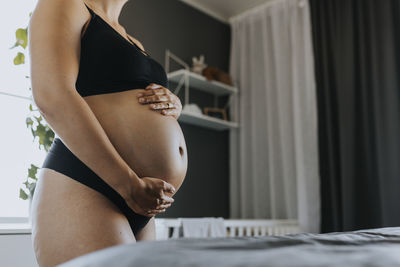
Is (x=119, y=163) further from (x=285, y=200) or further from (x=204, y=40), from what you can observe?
(x=204, y=40)

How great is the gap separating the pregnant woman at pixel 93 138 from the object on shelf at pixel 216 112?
2155mm

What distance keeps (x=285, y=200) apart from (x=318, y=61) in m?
1.08

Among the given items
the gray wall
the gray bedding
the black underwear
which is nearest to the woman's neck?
the black underwear

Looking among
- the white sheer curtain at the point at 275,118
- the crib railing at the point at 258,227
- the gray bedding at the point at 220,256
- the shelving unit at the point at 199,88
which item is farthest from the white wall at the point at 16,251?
the white sheer curtain at the point at 275,118

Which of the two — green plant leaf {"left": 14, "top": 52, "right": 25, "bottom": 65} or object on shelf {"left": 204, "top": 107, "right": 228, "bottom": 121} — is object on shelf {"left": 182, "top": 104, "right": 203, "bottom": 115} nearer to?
object on shelf {"left": 204, "top": 107, "right": 228, "bottom": 121}

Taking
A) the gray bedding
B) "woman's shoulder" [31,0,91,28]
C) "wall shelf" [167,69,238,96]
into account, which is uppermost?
"wall shelf" [167,69,238,96]

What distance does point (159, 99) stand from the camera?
102 cm

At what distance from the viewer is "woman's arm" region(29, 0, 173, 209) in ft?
2.66

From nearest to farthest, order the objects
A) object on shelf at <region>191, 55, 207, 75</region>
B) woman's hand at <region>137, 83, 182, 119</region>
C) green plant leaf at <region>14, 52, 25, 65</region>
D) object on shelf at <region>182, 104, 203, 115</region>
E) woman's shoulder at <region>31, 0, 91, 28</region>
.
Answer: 1. woman's shoulder at <region>31, 0, 91, 28</region>
2. woman's hand at <region>137, 83, 182, 119</region>
3. green plant leaf at <region>14, 52, 25, 65</region>
4. object on shelf at <region>182, 104, 203, 115</region>
5. object on shelf at <region>191, 55, 207, 75</region>

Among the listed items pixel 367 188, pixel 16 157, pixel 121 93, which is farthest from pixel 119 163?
pixel 367 188

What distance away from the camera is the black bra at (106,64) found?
0.94 m

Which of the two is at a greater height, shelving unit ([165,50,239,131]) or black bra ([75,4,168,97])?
shelving unit ([165,50,239,131])

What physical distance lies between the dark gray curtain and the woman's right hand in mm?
2033

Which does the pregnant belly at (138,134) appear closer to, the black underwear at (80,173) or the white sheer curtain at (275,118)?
the black underwear at (80,173)
